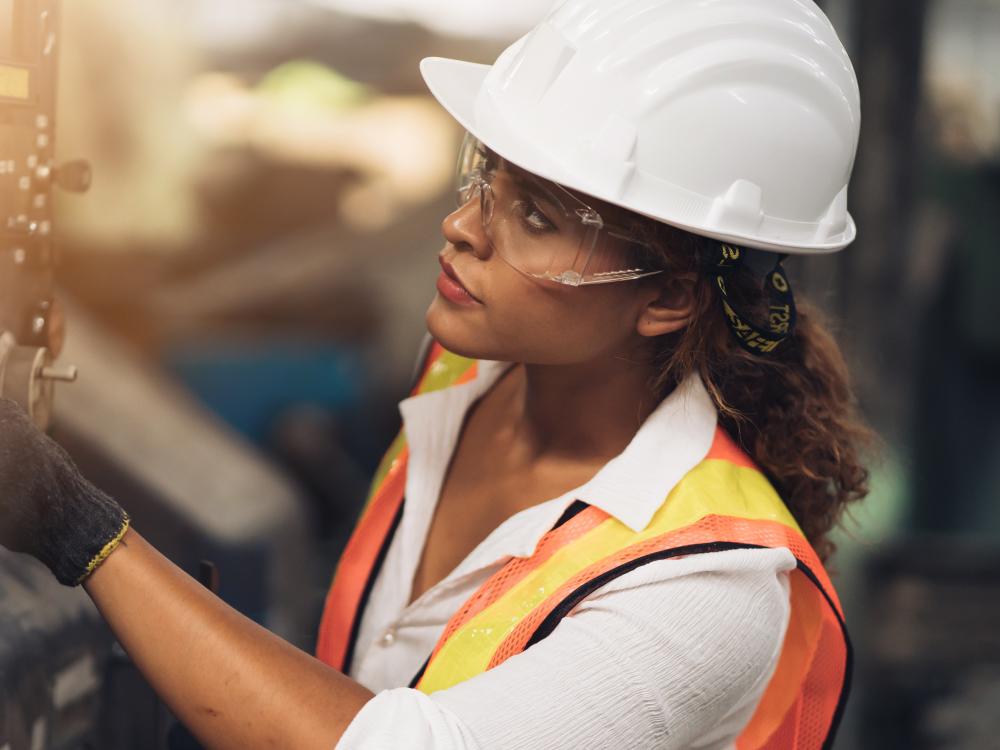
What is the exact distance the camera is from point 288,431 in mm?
4410

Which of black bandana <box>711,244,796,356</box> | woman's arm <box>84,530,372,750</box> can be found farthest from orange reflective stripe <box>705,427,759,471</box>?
woman's arm <box>84,530,372,750</box>

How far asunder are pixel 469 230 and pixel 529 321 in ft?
0.41

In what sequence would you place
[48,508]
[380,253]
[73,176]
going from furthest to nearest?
[380,253] → [73,176] → [48,508]

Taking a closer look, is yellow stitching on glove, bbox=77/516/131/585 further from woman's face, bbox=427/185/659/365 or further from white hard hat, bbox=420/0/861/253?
white hard hat, bbox=420/0/861/253

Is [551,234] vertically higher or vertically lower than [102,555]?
higher

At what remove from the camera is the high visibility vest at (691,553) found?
117cm

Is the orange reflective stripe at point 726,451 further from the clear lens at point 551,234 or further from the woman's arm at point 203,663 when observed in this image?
the woman's arm at point 203,663

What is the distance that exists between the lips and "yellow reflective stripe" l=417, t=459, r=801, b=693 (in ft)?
0.99

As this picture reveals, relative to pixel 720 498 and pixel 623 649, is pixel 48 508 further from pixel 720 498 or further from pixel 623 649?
pixel 720 498

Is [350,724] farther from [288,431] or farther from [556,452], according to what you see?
[288,431]

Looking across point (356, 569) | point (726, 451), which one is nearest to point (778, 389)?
point (726, 451)

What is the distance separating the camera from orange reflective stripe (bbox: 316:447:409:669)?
153cm

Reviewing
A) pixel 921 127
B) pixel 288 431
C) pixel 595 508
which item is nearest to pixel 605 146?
pixel 595 508

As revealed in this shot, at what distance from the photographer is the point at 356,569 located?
1.55 metres
